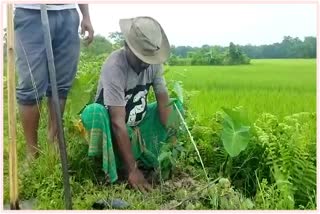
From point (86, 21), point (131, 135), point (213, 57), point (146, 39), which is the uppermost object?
point (86, 21)

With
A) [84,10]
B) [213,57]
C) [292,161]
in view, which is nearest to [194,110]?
[213,57]

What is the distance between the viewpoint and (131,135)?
13.8 feet

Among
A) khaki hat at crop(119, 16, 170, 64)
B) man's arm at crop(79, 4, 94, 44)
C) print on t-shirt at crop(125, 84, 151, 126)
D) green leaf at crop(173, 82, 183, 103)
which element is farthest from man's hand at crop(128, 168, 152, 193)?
man's arm at crop(79, 4, 94, 44)

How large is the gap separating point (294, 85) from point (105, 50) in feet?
4.26

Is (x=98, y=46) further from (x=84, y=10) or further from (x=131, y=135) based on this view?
(x=131, y=135)

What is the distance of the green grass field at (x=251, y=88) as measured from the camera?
4.41 metres

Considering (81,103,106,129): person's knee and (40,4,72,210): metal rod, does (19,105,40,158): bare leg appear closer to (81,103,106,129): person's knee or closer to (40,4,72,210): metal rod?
(81,103,106,129): person's knee

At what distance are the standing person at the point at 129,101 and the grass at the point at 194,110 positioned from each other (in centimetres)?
15

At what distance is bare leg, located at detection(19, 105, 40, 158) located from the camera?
4.27 metres

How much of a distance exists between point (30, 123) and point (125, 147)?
683mm

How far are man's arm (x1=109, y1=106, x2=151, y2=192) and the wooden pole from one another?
1.96ft

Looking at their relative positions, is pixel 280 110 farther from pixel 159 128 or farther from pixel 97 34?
pixel 97 34

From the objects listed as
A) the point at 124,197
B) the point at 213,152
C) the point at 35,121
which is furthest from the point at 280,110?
the point at 35,121

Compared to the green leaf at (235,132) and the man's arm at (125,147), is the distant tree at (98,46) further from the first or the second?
the green leaf at (235,132)
